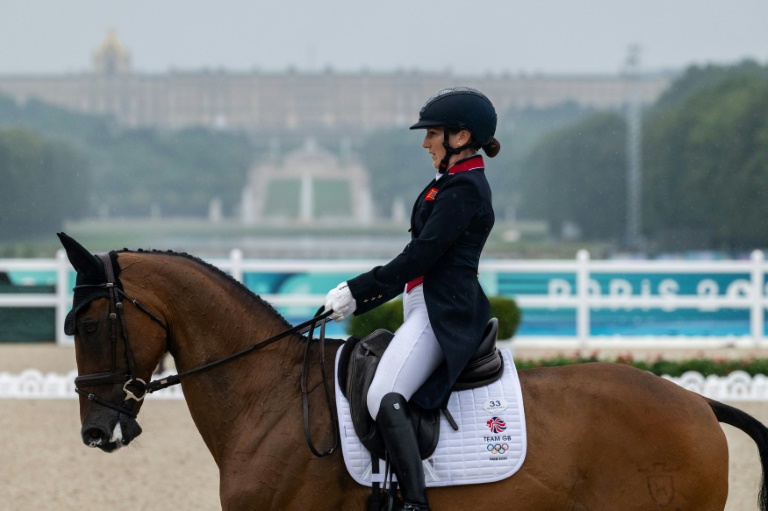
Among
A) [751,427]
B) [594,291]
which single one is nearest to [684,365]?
[594,291]

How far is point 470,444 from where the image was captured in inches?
138

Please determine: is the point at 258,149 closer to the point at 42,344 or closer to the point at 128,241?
the point at 128,241

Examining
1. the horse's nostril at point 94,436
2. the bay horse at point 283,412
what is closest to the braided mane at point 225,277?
the bay horse at point 283,412

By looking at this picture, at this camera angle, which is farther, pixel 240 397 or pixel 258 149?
pixel 258 149

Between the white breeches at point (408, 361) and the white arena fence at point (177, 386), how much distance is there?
693cm

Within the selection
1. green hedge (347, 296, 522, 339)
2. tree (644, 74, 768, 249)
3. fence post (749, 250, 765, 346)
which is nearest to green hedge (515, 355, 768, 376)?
green hedge (347, 296, 522, 339)

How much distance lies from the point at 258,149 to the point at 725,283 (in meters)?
79.2

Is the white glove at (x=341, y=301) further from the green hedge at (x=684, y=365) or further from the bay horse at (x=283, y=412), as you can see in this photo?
the green hedge at (x=684, y=365)

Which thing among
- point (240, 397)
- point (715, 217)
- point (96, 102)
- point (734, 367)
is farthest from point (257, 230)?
point (240, 397)

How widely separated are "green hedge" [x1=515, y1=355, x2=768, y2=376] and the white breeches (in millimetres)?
6890

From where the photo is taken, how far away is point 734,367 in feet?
35.4

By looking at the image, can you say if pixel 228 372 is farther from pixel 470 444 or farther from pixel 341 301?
pixel 470 444

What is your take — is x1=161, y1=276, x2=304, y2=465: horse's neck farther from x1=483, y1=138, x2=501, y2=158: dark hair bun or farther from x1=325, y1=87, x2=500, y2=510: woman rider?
x1=483, y1=138, x2=501, y2=158: dark hair bun

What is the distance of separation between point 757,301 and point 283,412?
1173cm
